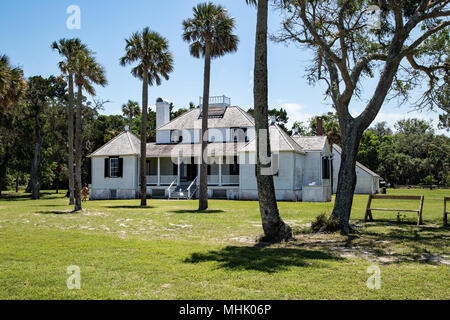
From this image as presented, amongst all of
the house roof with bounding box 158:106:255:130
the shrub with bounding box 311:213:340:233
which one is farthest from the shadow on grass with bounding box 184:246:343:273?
the house roof with bounding box 158:106:255:130

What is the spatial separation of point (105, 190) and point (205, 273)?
30.3m

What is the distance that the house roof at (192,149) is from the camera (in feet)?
104

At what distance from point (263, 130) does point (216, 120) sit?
84.9 ft

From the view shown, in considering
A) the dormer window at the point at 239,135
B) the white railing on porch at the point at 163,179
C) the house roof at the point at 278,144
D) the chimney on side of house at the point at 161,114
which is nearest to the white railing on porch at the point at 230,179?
the house roof at the point at 278,144

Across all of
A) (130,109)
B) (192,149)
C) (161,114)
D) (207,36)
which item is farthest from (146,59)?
(130,109)

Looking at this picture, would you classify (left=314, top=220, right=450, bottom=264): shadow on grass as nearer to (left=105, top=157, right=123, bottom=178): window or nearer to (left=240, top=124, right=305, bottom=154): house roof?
(left=240, top=124, right=305, bottom=154): house roof

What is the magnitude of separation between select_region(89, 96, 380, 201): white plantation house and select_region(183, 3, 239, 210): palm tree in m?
8.44

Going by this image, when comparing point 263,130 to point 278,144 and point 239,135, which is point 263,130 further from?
point 239,135

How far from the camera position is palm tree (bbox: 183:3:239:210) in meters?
20.9

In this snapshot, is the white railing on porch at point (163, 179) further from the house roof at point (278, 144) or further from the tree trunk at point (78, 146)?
the tree trunk at point (78, 146)

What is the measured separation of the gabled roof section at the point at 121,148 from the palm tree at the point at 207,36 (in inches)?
563

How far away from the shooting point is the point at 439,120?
1688cm

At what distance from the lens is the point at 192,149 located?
110 ft
